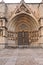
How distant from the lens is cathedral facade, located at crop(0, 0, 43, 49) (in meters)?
18.2

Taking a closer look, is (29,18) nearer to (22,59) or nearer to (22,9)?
(22,9)

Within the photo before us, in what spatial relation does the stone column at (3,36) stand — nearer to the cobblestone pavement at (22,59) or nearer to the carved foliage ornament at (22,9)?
the carved foliage ornament at (22,9)

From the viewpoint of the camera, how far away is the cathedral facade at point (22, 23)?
18.2 m

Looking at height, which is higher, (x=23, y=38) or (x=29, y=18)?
(x=29, y=18)

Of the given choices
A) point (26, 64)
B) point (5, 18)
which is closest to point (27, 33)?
point (5, 18)

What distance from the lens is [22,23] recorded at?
768 inches

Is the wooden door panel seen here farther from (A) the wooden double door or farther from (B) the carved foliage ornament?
(B) the carved foliage ornament

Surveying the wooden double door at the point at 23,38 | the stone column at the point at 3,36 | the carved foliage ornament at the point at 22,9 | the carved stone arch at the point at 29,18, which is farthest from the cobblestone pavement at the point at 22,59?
the carved foliage ornament at the point at 22,9

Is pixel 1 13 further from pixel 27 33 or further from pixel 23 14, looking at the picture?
pixel 27 33

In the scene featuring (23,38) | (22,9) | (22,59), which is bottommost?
(22,59)

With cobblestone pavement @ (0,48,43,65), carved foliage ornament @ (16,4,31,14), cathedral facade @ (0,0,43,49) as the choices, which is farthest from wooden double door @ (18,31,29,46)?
cobblestone pavement @ (0,48,43,65)

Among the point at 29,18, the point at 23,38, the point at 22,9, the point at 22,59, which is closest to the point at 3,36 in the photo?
the point at 23,38

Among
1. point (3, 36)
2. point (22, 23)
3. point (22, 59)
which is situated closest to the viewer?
point (22, 59)

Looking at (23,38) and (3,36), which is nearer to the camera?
(3,36)
